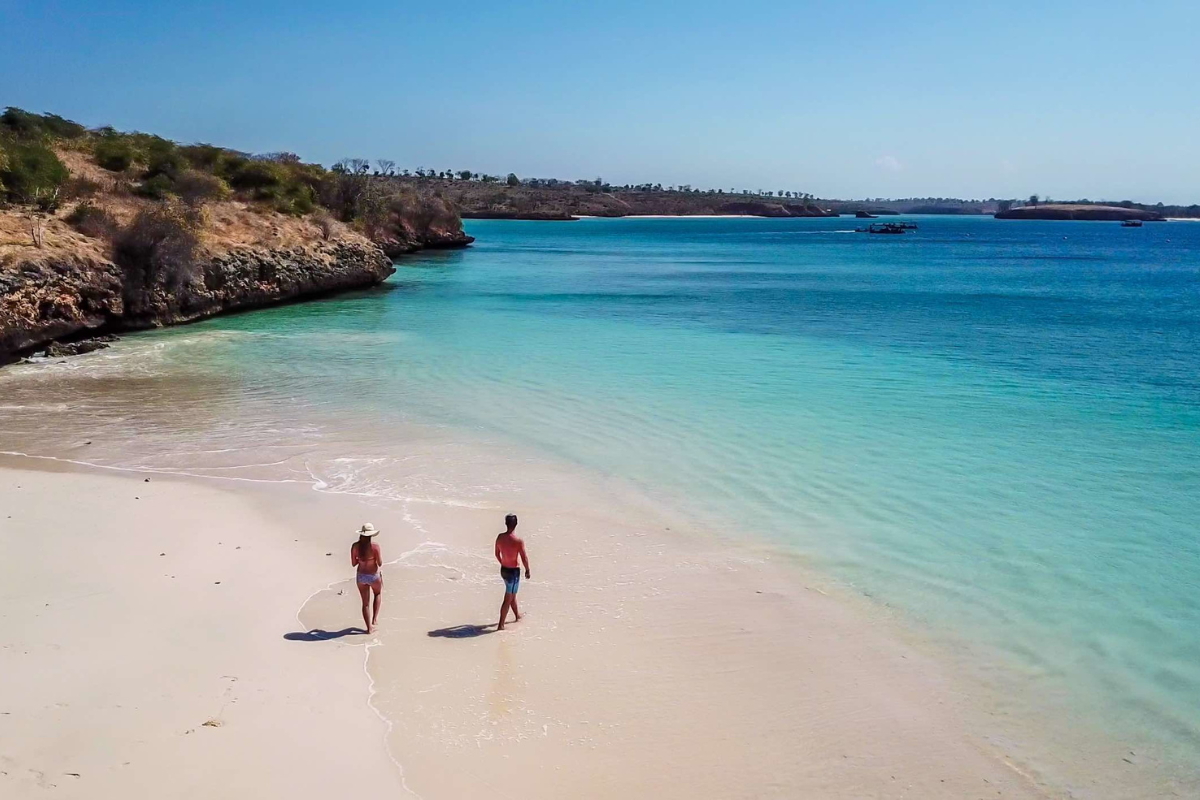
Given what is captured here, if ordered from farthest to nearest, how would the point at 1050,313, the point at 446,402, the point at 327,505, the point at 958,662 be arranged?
the point at 1050,313 < the point at 446,402 < the point at 327,505 < the point at 958,662

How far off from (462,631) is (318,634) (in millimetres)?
1215

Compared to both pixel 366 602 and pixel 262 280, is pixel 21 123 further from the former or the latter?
pixel 366 602

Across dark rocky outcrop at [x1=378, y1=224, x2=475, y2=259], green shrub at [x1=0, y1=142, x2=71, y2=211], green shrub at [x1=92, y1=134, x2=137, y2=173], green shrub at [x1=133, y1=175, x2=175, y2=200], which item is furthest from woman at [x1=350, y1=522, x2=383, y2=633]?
dark rocky outcrop at [x1=378, y1=224, x2=475, y2=259]

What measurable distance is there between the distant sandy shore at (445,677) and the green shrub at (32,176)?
17178 mm

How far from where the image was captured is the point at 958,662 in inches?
287

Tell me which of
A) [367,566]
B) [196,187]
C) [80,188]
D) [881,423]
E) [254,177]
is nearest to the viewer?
[367,566]

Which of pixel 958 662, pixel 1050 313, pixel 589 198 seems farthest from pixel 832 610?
pixel 589 198

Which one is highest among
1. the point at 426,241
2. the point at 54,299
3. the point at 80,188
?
the point at 80,188

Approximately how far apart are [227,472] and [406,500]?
2.82 m

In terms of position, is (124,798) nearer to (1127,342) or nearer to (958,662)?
(958,662)

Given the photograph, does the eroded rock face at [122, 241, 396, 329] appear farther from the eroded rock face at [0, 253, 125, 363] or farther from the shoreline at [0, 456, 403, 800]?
the shoreline at [0, 456, 403, 800]

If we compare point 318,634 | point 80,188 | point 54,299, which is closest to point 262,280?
point 80,188

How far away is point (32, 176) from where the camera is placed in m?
23.2

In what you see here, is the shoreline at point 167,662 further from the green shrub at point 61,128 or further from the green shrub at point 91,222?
the green shrub at point 61,128
